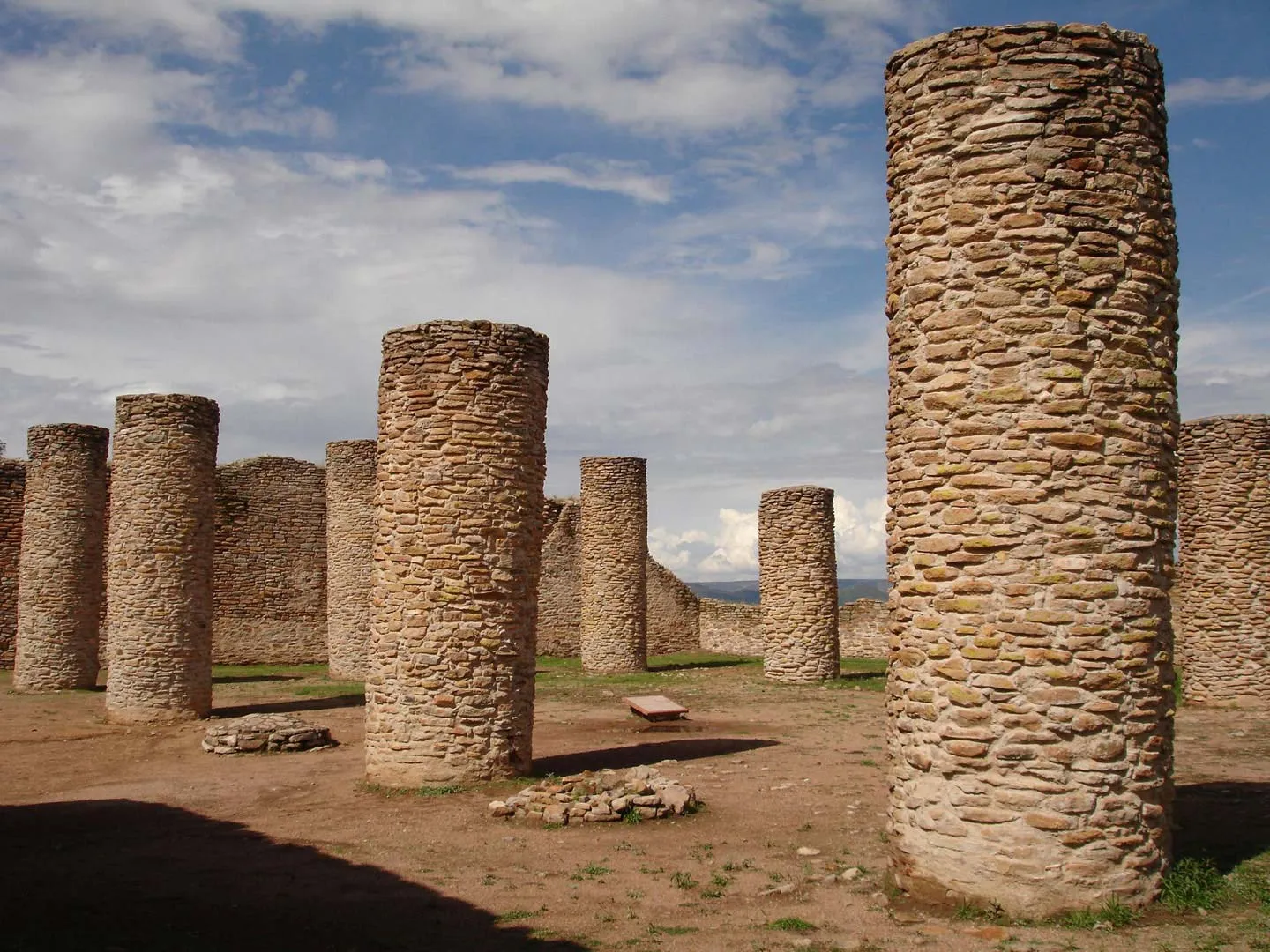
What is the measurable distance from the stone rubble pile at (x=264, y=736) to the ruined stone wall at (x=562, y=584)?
15445 mm

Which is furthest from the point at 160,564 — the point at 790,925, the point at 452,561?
the point at 790,925

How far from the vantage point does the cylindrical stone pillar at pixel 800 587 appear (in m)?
21.1

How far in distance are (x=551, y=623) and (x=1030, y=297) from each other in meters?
24.3

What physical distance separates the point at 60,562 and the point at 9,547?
5.03 meters

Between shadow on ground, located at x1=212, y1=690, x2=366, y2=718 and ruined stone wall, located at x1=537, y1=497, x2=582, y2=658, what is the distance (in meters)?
10.2

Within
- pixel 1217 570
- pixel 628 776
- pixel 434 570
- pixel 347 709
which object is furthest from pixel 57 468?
pixel 1217 570

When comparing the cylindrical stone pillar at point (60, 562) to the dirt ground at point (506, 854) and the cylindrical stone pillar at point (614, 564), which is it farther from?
the cylindrical stone pillar at point (614, 564)

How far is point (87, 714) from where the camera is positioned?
16.9 meters

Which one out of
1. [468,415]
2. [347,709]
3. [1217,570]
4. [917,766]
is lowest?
[347,709]

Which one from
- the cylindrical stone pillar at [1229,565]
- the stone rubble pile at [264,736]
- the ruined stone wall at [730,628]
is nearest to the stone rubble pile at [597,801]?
the stone rubble pile at [264,736]

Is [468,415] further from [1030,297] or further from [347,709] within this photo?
[347,709]

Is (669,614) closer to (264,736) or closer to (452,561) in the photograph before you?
(264,736)

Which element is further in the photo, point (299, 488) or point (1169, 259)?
point (299, 488)

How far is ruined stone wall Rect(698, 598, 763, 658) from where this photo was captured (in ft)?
102
